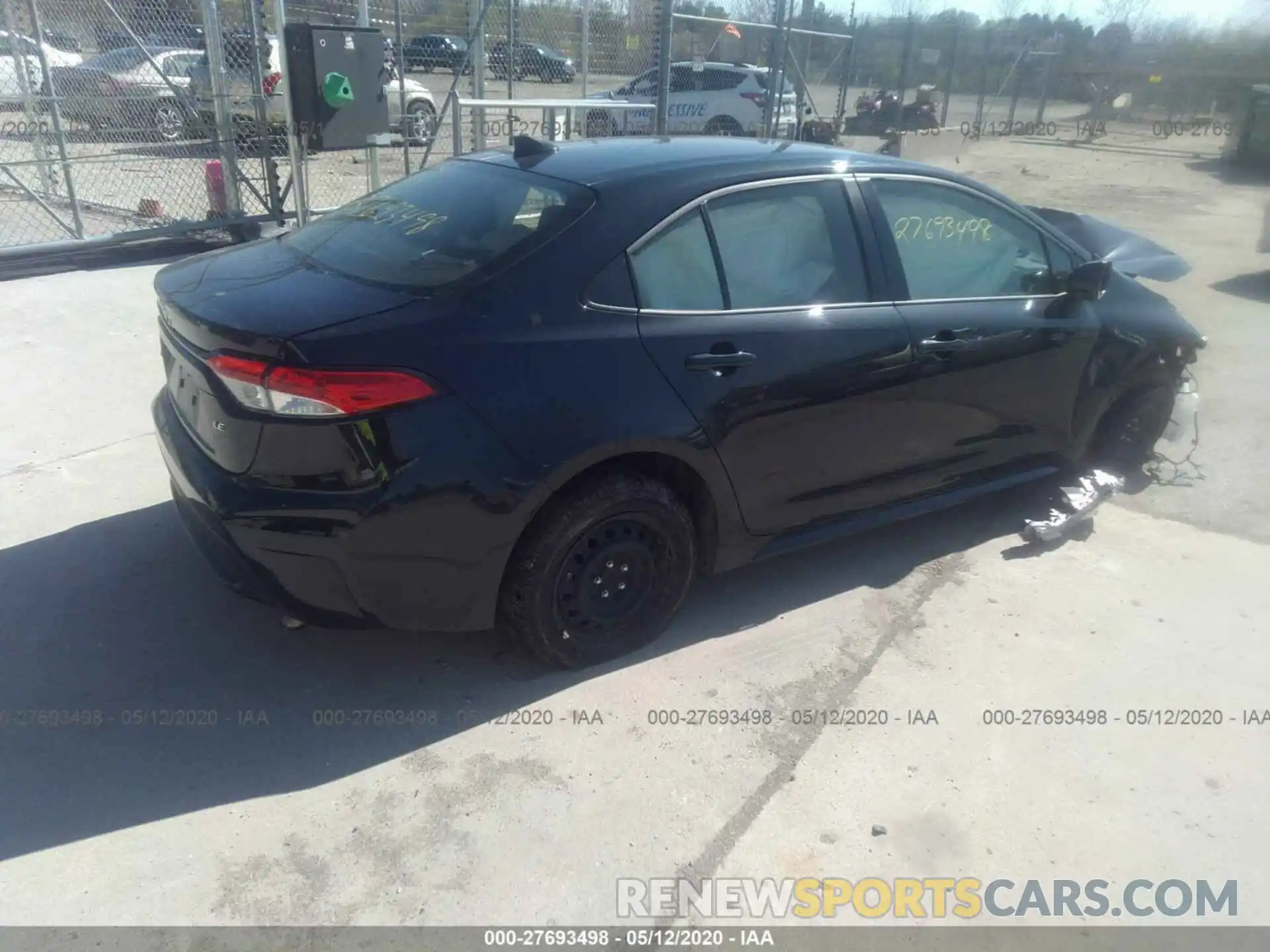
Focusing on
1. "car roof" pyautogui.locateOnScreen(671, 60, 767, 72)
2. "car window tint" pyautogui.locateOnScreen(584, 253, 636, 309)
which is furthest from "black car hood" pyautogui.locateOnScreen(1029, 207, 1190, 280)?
"car roof" pyautogui.locateOnScreen(671, 60, 767, 72)

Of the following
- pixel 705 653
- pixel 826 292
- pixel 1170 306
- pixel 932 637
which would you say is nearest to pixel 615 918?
pixel 705 653

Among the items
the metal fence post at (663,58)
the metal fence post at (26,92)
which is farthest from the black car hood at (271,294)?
the metal fence post at (663,58)

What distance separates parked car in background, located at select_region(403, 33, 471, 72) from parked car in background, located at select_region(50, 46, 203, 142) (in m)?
2.59

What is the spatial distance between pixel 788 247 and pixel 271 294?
70.6 inches

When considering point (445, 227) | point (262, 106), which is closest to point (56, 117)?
point (262, 106)

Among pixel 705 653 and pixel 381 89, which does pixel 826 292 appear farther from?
pixel 381 89

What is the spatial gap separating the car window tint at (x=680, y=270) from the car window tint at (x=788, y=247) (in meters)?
0.06

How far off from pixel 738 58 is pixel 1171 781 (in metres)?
12.4

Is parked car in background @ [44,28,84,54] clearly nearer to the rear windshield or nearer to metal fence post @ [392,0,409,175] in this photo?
metal fence post @ [392,0,409,175]

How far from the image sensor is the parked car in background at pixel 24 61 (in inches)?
312

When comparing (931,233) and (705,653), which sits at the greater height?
(931,233)

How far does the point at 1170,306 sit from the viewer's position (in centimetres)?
488

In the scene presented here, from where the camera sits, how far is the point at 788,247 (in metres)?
3.55

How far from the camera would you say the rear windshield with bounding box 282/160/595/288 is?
3111mm
